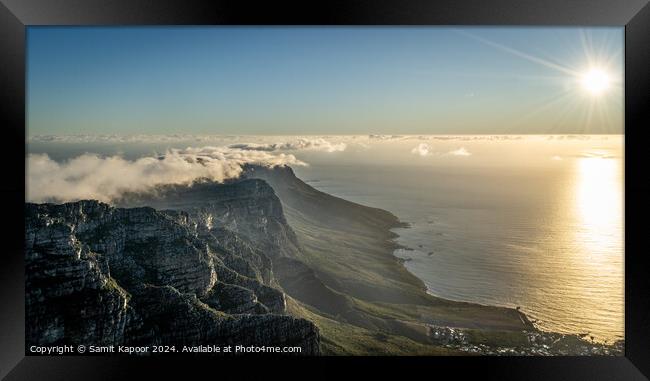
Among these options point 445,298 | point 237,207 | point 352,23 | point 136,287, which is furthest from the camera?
point 237,207

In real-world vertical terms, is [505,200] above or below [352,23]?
below

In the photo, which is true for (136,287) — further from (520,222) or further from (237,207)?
(520,222)

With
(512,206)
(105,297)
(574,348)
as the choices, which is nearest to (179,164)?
(105,297)

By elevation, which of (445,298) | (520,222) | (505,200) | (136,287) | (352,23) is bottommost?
(445,298)

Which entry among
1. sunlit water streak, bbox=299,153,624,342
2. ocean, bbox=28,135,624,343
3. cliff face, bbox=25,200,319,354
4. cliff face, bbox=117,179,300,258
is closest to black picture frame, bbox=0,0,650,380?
cliff face, bbox=25,200,319,354

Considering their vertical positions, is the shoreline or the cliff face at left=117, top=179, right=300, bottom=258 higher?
the cliff face at left=117, top=179, right=300, bottom=258

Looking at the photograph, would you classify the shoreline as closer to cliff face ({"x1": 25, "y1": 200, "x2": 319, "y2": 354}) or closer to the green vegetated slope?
the green vegetated slope

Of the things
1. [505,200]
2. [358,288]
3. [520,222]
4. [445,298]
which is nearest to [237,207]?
[358,288]
